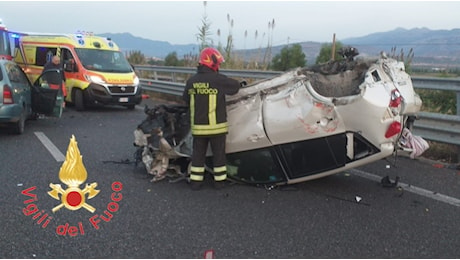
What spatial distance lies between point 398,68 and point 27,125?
7516 millimetres

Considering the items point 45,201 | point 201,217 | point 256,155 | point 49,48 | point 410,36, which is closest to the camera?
point 201,217

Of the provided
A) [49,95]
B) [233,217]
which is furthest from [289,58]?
[233,217]

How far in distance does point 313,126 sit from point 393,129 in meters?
0.79

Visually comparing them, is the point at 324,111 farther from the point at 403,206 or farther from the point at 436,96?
the point at 436,96

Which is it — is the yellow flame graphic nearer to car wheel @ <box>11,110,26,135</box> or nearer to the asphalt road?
the asphalt road

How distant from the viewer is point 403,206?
14.9 ft

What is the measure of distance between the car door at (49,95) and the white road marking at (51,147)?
792 mm

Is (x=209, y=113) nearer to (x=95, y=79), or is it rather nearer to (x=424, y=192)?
(x=424, y=192)

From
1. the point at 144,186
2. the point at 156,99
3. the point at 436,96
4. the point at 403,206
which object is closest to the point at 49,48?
the point at 156,99

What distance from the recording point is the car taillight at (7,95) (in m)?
7.65

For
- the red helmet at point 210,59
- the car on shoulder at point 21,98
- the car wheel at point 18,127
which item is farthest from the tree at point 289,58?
the red helmet at point 210,59

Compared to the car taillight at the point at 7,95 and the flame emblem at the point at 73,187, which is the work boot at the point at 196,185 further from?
the car taillight at the point at 7,95

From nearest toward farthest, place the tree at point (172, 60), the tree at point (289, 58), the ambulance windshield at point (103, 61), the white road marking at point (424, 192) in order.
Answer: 1. the white road marking at point (424, 192)
2. the ambulance windshield at point (103, 61)
3. the tree at point (289, 58)
4. the tree at point (172, 60)

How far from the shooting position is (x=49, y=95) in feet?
29.6
